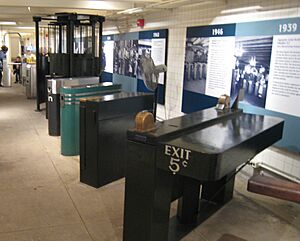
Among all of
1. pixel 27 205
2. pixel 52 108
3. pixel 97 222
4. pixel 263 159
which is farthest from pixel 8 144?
pixel 263 159

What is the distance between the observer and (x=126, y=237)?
261cm

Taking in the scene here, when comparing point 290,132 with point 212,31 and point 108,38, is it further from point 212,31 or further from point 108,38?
point 108,38

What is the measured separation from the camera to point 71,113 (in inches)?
191

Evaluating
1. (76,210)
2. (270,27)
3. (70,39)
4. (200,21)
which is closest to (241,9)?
(270,27)

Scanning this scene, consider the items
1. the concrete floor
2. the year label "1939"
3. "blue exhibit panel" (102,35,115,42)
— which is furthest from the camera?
"blue exhibit panel" (102,35,115,42)

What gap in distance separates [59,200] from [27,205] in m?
0.32

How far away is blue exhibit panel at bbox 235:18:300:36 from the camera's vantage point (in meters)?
3.60

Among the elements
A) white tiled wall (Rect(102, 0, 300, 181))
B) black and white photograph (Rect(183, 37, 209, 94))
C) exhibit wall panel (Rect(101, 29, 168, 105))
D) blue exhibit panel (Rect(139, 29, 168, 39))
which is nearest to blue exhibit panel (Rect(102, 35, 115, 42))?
exhibit wall panel (Rect(101, 29, 168, 105))

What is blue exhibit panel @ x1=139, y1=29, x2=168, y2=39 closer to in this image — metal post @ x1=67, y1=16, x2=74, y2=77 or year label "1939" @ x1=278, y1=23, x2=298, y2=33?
metal post @ x1=67, y1=16, x2=74, y2=77

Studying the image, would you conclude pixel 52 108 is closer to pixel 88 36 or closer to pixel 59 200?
pixel 59 200

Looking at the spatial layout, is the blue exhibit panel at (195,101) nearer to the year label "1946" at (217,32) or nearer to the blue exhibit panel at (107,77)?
the year label "1946" at (217,32)

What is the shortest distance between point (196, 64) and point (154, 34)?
1599mm

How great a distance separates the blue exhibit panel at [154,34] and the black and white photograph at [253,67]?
6.75ft

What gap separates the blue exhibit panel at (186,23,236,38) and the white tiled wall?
85 mm
